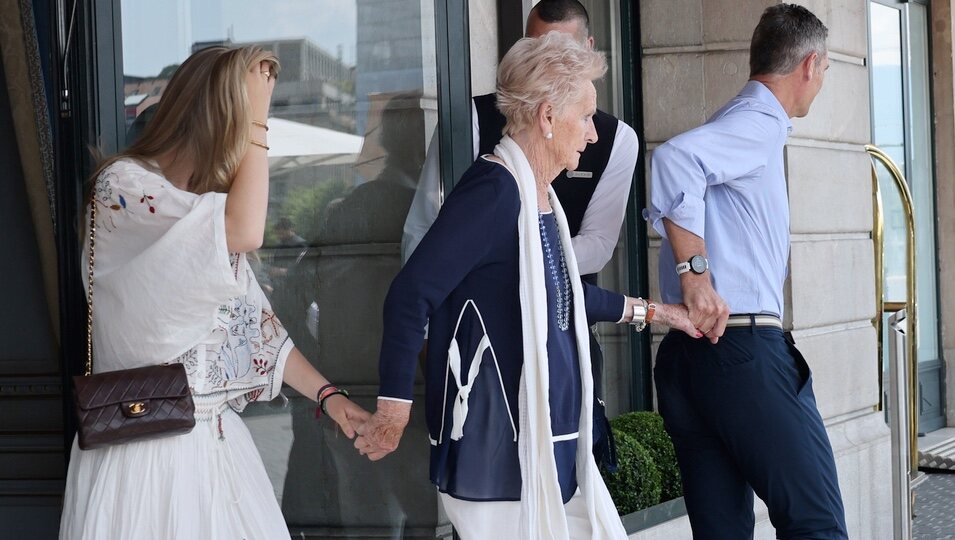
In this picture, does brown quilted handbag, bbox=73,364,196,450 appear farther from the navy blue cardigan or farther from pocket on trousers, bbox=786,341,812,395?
pocket on trousers, bbox=786,341,812,395

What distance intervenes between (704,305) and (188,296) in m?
1.51

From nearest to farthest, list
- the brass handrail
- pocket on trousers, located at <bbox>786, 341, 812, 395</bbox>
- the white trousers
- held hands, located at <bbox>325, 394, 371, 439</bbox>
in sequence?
the white trousers < held hands, located at <bbox>325, 394, 371, 439</bbox> < pocket on trousers, located at <bbox>786, 341, 812, 395</bbox> < the brass handrail

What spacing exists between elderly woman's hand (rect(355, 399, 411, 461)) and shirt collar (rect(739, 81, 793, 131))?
1588 mm

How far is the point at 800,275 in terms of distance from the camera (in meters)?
5.82

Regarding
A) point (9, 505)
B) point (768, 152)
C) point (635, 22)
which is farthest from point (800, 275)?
point (9, 505)

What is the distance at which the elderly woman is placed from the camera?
9.07ft

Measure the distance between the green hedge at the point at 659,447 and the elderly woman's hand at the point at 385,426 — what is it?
8.47 ft

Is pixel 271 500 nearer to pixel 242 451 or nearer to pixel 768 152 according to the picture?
pixel 242 451

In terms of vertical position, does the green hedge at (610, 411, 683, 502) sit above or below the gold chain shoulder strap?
below

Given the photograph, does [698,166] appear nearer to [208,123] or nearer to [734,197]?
[734,197]

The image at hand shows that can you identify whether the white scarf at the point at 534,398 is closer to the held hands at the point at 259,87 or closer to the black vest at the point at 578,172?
the held hands at the point at 259,87

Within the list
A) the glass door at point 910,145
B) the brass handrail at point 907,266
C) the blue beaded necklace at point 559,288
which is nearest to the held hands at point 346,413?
the blue beaded necklace at point 559,288

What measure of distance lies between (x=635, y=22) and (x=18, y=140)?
3.46m

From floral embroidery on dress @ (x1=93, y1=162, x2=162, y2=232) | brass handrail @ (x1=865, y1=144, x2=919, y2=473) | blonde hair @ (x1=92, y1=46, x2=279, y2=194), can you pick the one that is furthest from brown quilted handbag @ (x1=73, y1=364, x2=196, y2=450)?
brass handrail @ (x1=865, y1=144, x2=919, y2=473)
